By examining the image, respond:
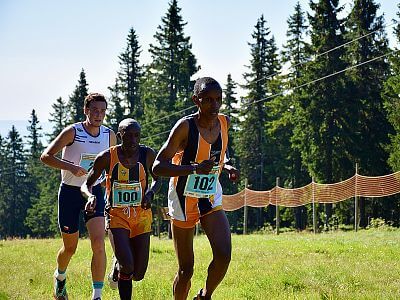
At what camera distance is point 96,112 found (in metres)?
8.07

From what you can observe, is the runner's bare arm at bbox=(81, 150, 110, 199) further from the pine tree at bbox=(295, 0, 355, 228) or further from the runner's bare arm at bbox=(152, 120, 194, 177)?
the pine tree at bbox=(295, 0, 355, 228)

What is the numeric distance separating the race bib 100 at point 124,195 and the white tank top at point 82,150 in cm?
112

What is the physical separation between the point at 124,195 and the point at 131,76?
213 ft

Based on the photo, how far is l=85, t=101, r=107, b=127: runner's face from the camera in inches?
316

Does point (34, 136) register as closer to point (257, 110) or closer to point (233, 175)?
point (257, 110)

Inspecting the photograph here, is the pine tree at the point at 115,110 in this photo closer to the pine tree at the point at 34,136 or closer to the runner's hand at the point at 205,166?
the pine tree at the point at 34,136

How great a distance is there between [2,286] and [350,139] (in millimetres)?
42702

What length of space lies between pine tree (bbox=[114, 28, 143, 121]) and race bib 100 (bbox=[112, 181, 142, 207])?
209 feet

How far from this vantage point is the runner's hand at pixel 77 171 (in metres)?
7.69

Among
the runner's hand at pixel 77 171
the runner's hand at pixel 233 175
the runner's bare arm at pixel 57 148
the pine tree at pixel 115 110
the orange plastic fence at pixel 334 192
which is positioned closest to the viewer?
the runner's hand at pixel 233 175

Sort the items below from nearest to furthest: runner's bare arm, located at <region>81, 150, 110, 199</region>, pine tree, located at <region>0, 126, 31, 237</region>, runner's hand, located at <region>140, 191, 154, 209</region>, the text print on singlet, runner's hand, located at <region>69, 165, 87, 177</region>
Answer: runner's hand, located at <region>140, 191, 154, 209</region> → runner's bare arm, located at <region>81, 150, 110, 199</region> → runner's hand, located at <region>69, 165, 87, 177</region> → the text print on singlet → pine tree, located at <region>0, 126, 31, 237</region>

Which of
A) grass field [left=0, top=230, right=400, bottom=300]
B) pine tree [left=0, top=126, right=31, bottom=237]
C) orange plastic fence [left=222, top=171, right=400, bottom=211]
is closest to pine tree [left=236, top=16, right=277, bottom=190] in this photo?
orange plastic fence [left=222, top=171, right=400, bottom=211]

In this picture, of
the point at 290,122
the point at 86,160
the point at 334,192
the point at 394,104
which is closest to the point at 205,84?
the point at 86,160

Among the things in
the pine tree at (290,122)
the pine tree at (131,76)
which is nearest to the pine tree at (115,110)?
the pine tree at (131,76)
